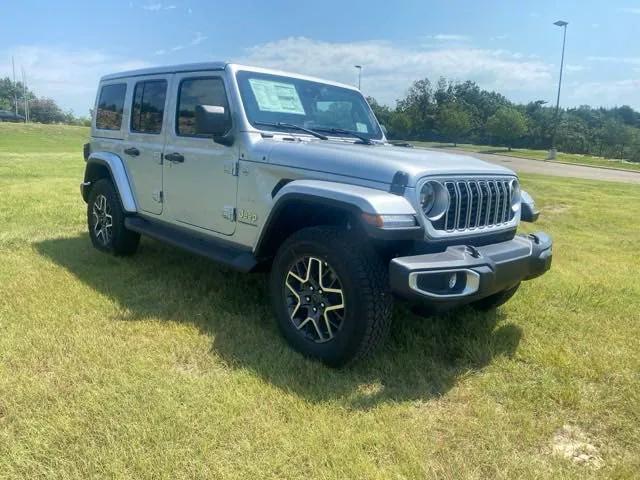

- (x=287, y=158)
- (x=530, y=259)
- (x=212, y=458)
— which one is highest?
(x=287, y=158)

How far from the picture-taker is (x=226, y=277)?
190 inches

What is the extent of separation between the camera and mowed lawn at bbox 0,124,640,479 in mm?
2322

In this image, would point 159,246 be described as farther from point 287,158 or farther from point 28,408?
point 28,408

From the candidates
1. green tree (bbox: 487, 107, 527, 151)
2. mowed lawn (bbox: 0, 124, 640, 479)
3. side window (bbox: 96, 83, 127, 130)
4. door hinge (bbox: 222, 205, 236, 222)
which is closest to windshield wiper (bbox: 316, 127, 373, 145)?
door hinge (bbox: 222, 205, 236, 222)

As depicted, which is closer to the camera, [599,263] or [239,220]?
[239,220]

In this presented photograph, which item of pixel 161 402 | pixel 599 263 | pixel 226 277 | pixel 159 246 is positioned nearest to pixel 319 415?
pixel 161 402

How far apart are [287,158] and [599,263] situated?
4094mm

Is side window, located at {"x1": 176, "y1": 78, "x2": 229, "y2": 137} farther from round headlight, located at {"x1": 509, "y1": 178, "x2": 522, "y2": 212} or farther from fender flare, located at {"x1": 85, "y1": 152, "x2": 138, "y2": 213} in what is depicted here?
round headlight, located at {"x1": 509, "y1": 178, "x2": 522, "y2": 212}

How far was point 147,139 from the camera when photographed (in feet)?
15.9

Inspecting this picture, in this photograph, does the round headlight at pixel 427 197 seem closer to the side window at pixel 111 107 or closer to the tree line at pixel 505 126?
the side window at pixel 111 107

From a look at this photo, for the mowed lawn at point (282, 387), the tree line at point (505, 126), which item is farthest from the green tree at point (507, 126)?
the mowed lawn at point (282, 387)

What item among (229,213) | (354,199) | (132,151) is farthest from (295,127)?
(132,151)

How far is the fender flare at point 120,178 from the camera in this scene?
5082mm

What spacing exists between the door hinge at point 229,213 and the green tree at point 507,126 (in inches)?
1915
